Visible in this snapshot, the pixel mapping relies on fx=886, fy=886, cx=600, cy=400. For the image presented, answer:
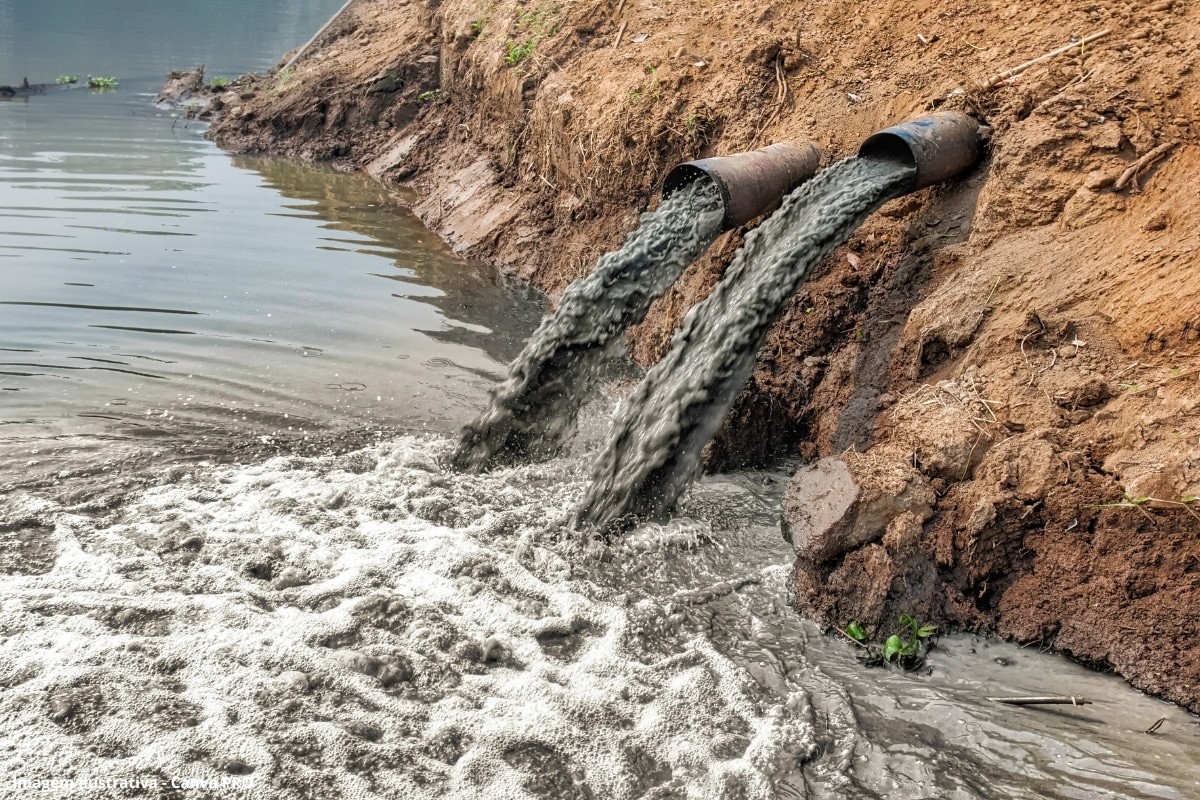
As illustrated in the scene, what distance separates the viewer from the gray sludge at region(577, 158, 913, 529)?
4328mm

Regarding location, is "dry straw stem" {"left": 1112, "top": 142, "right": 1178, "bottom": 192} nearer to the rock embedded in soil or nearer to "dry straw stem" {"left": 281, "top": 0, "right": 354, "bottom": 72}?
the rock embedded in soil


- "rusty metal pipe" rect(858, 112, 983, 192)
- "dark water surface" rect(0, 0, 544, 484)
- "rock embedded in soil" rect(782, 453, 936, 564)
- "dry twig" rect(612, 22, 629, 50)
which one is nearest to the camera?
"rock embedded in soil" rect(782, 453, 936, 564)

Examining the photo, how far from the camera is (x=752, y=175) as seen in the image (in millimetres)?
4969

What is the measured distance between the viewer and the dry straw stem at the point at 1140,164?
163 inches

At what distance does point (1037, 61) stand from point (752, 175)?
64.4 inches

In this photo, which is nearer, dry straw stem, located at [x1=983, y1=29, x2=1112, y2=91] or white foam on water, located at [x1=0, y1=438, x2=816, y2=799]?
white foam on water, located at [x1=0, y1=438, x2=816, y2=799]

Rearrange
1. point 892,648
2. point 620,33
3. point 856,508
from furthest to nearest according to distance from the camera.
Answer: point 620,33
point 856,508
point 892,648

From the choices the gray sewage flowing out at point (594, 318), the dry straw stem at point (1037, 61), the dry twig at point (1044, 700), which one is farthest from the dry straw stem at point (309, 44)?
the dry twig at point (1044, 700)

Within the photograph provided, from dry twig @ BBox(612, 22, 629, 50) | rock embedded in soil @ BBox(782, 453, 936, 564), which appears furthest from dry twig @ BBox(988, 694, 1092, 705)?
dry twig @ BBox(612, 22, 629, 50)

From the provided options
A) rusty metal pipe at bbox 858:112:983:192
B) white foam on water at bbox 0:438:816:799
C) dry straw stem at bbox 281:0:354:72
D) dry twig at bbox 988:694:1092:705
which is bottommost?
white foam on water at bbox 0:438:816:799

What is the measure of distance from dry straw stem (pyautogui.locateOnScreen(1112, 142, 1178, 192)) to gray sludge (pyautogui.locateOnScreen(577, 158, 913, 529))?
97 centimetres

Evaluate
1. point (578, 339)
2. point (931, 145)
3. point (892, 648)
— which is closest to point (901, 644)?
point (892, 648)

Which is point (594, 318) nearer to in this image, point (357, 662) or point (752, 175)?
point (752, 175)

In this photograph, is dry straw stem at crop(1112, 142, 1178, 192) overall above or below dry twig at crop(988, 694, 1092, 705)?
above
